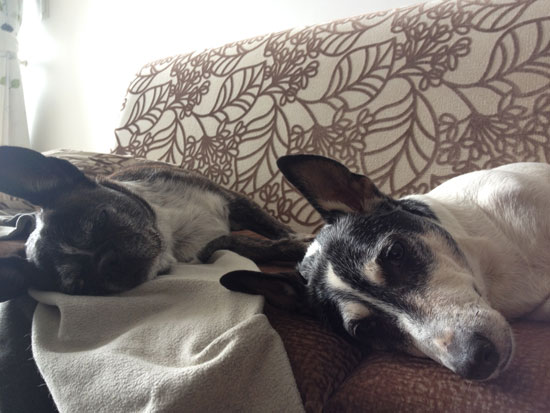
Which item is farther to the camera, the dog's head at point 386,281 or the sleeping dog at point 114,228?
the sleeping dog at point 114,228

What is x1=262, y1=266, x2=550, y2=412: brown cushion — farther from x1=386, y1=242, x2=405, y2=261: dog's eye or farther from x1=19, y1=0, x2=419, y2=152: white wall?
x1=19, y1=0, x2=419, y2=152: white wall

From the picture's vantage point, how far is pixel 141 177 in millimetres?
2543

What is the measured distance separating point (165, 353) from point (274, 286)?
1.45 ft

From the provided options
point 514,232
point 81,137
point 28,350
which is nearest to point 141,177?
point 28,350

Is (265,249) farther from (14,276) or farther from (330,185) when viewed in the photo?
(14,276)

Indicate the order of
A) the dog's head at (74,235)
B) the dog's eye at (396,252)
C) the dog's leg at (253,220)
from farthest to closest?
the dog's leg at (253,220) → the dog's head at (74,235) → the dog's eye at (396,252)

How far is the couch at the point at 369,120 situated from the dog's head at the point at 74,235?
607mm

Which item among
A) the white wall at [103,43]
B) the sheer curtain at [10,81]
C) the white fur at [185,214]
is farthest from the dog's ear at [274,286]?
the sheer curtain at [10,81]

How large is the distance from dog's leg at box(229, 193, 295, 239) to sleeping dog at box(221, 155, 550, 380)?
0.66 metres

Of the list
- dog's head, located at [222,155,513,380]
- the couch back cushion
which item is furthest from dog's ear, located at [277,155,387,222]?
the couch back cushion

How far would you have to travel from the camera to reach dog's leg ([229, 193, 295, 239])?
2.37 metres

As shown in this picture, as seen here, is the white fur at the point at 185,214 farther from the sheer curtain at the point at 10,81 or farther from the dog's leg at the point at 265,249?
the sheer curtain at the point at 10,81

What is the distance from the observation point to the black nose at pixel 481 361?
1021mm

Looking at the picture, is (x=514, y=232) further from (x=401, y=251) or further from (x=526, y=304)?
(x=401, y=251)
